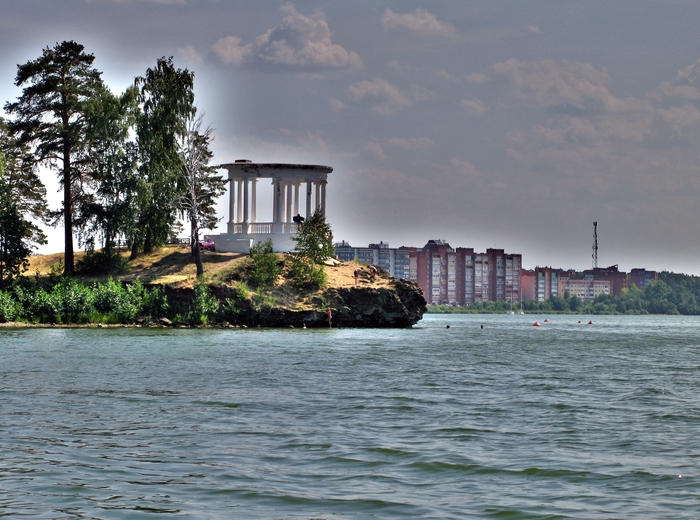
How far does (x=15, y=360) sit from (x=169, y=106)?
33346 millimetres

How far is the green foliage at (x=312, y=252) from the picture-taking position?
5781cm

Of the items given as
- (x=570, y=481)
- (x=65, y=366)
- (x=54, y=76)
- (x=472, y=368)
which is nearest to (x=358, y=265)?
(x=54, y=76)

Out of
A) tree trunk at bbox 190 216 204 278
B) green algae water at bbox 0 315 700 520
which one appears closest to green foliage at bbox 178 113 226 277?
tree trunk at bbox 190 216 204 278

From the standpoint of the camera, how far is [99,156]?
6012 cm

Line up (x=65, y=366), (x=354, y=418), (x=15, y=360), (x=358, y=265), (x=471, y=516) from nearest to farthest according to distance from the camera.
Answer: (x=471, y=516) → (x=354, y=418) → (x=65, y=366) → (x=15, y=360) → (x=358, y=265)

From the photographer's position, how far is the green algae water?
1106 cm

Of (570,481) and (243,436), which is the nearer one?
(570,481)

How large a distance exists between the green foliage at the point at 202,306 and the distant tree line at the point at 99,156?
2913mm

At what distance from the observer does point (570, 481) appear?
12445 mm

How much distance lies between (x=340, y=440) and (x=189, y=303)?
41.8m

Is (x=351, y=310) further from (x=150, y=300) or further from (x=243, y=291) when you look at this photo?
(x=150, y=300)

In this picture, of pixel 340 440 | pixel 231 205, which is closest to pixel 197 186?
pixel 231 205

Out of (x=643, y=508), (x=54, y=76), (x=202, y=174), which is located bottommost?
(x=643, y=508)

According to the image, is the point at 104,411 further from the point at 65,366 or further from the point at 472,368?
the point at 472,368
